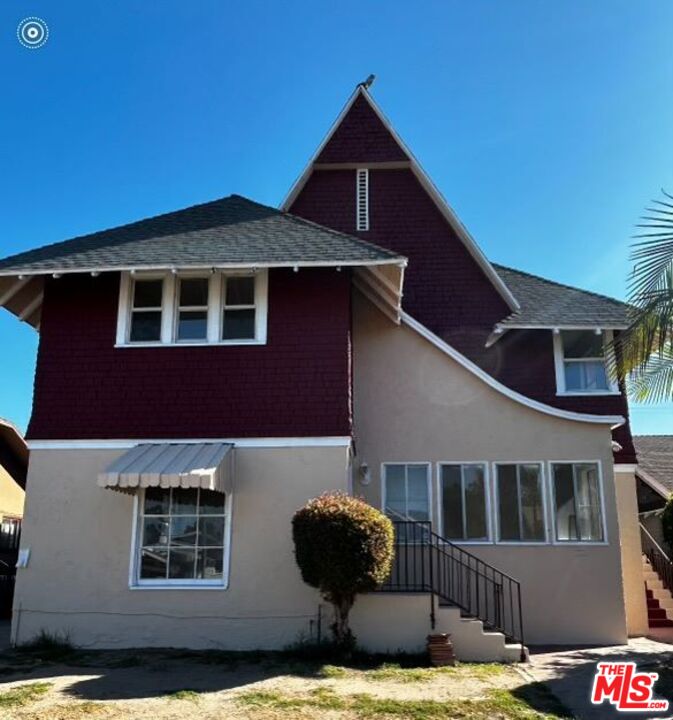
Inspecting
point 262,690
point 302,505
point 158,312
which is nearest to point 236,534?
point 302,505

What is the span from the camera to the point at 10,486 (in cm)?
2475

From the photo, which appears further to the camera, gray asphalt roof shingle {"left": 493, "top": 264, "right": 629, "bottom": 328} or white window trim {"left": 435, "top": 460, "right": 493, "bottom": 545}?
gray asphalt roof shingle {"left": 493, "top": 264, "right": 629, "bottom": 328}

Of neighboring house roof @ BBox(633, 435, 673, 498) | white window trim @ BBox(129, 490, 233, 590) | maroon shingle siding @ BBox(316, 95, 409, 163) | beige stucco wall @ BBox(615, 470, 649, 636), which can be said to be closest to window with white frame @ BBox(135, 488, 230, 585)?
white window trim @ BBox(129, 490, 233, 590)

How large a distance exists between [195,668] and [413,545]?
16.1 feet

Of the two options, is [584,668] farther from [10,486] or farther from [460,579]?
[10,486]

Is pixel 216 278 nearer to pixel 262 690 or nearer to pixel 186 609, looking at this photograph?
pixel 186 609

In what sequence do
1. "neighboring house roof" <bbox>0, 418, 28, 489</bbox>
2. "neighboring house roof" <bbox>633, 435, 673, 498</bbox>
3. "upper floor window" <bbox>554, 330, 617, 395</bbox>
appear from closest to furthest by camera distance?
"upper floor window" <bbox>554, 330, 617, 395</bbox>, "neighboring house roof" <bbox>633, 435, 673, 498</bbox>, "neighboring house roof" <bbox>0, 418, 28, 489</bbox>

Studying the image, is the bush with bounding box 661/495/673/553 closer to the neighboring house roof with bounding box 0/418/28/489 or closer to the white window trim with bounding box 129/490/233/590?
the white window trim with bounding box 129/490/233/590

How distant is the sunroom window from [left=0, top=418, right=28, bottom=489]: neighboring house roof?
1776 cm

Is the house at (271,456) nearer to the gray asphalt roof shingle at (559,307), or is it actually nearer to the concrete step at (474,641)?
the concrete step at (474,641)


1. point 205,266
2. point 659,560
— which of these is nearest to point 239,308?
point 205,266

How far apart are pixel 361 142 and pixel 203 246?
7459 millimetres

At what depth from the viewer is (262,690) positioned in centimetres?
909

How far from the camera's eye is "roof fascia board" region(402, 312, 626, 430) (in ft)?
46.4
